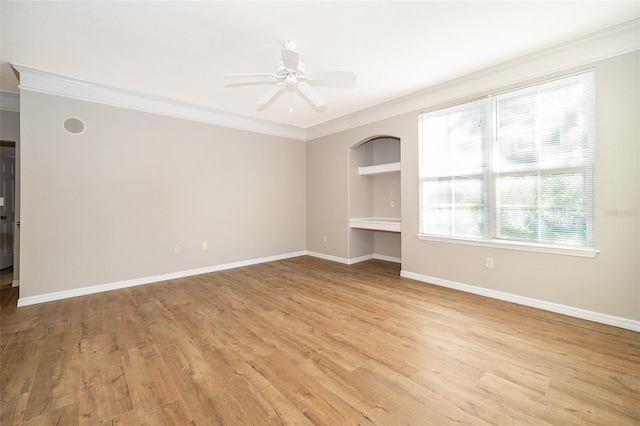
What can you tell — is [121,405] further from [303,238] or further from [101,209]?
[303,238]

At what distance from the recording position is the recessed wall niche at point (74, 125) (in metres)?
3.54

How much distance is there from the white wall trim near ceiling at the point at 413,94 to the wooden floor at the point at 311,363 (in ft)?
8.81

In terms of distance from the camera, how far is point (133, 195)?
158 inches

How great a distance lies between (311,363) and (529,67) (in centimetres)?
→ 388

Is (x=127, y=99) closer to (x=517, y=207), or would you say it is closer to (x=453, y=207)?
(x=453, y=207)

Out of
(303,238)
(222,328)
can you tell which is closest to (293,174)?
(303,238)

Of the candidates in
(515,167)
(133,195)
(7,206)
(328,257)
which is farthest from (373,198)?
(7,206)

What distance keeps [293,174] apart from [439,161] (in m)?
3.17

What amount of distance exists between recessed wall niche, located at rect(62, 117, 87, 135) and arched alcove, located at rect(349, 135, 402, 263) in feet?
13.7

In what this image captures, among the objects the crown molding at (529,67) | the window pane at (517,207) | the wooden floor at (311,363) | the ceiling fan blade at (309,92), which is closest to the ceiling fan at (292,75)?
the ceiling fan blade at (309,92)

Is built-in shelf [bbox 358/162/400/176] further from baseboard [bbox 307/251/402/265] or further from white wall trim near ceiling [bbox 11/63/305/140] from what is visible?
white wall trim near ceiling [bbox 11/63/305/140]

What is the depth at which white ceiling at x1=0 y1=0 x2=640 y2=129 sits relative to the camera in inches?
87.7

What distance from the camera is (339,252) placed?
5527 millimetres

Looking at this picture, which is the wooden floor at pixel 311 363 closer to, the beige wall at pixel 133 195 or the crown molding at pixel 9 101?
the beige wall at pixel 133 195
